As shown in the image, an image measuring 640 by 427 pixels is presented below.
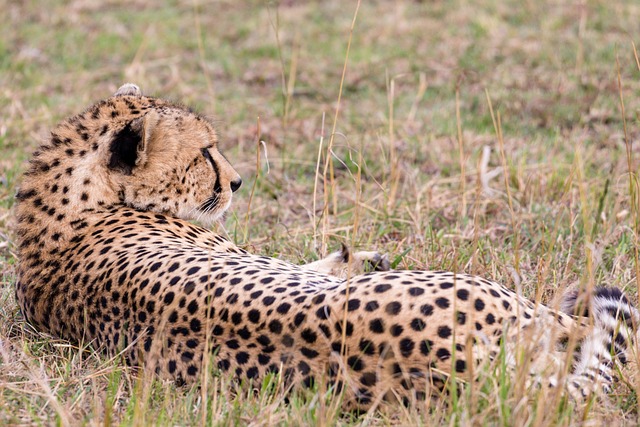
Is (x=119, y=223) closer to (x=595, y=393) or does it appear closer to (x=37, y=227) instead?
(x=37, y=227)

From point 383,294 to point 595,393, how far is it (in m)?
0.60

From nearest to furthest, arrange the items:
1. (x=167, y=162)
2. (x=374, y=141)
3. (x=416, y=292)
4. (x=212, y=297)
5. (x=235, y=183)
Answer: (x=416, y=292) → (x=212, y=297) → (x=167, y=162) → (x=235, y=183) → (x=374, y=141)

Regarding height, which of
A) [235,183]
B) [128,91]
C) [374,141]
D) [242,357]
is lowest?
[374,141]

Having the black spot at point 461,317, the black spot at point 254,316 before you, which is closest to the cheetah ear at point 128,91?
the black spot at point 254,316

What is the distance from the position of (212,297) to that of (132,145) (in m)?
0.88

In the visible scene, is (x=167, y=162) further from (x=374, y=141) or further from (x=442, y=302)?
(x=374, y=141)

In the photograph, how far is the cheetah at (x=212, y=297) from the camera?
2381 mm

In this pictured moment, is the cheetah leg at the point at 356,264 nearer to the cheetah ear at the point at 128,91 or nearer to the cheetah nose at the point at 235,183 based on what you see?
the cheetah nose at the point at 235,183

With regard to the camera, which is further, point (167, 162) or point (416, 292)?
point (167, 162)

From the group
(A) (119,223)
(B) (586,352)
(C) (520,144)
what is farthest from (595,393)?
(C) (520,144)

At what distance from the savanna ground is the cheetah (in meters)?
0.09

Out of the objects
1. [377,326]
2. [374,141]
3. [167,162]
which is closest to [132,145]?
[167,162]

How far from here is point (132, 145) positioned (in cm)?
328

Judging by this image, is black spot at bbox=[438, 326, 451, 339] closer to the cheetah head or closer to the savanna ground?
the savanna ground
